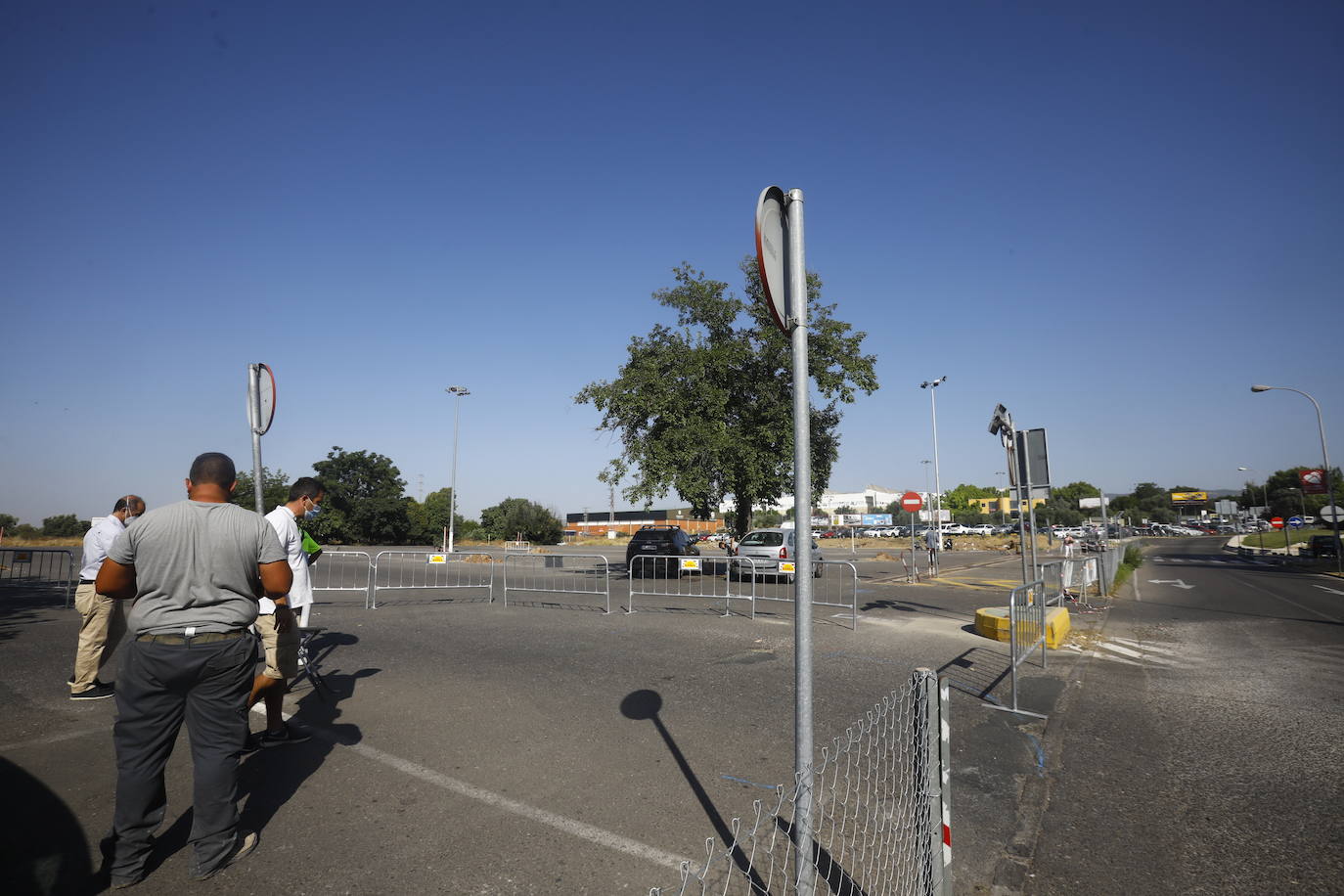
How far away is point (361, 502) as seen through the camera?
54.2 metres

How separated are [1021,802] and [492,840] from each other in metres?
3.31

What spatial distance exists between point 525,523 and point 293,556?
179ft

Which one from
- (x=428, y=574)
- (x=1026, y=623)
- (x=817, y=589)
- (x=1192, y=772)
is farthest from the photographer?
(x=428, y=574)

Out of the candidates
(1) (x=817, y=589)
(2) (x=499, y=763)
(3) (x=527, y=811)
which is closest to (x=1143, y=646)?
(1) (x=817, y=589)

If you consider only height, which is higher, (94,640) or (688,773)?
(94,640)

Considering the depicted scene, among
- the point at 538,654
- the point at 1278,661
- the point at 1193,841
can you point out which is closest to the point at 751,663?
the point at 538,654

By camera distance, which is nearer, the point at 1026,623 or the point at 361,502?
the point at 1026,623

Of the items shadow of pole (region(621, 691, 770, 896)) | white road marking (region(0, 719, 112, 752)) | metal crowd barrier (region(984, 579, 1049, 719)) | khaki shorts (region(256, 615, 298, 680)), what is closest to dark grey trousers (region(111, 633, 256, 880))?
khaki shorts (region(256, 615, 298, 680))

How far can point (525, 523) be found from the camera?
59062 mm

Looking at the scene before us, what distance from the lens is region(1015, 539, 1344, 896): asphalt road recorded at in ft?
11.6

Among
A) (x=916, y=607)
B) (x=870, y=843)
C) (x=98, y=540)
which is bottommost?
(x=916, y=607)

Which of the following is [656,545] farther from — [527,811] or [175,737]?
[175,737]

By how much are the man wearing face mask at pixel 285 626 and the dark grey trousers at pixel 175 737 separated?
1.10m

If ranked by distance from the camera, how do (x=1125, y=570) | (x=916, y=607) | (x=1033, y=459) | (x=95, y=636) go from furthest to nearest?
(x=1125, y=570)
(x=916, y=607)
(x=1033, y=459)
(x=95, y=636)
